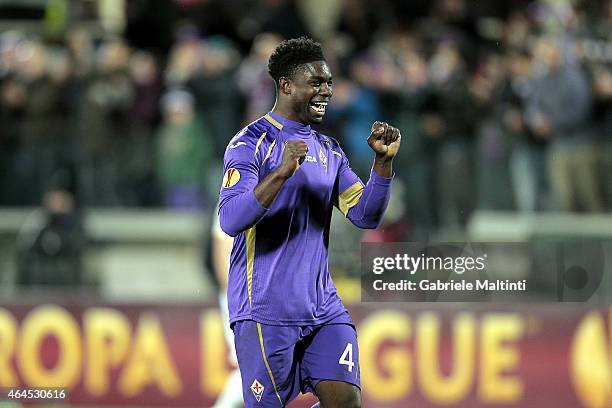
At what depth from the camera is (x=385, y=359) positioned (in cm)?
819

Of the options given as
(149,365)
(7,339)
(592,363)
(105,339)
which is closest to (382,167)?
(592,363)

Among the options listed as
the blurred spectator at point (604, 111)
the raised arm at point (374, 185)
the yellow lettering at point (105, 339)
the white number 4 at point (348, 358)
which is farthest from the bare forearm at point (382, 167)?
the yellow lettering at point (105, 339)

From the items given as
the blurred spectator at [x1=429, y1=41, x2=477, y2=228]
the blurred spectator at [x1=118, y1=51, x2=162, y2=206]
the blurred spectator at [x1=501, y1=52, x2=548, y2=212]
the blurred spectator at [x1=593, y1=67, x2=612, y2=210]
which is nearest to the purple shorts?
the blurred spectator at [x1=429, y1=41, x2=477, y2=228]

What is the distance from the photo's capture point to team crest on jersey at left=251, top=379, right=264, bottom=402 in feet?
15.5

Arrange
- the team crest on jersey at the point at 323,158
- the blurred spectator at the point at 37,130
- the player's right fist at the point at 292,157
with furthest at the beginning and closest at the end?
1. the blurred spectator at the point at 37,130
2. the team crest on jersey at the point at 323,158
3. the player's right fist at the point at 292,157

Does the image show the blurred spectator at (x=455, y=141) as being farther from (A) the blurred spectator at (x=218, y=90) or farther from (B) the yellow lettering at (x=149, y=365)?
(B) the yellow lettering at (x=149, y=365)

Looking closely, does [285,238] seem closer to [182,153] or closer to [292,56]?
[292,56]

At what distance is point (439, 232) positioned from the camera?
7.46 m

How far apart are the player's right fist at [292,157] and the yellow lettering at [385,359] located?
374 centimetres

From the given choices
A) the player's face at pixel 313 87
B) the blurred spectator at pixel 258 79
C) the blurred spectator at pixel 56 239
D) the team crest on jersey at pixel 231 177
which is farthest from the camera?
the blurred spectator at pixel 56 239

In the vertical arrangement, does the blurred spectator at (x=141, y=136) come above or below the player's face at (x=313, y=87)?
above

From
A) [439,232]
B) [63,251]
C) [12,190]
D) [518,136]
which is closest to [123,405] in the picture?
[63,251]

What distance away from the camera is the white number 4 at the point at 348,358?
4730 mm

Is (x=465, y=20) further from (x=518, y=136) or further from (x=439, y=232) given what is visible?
(x=439, y=232)
